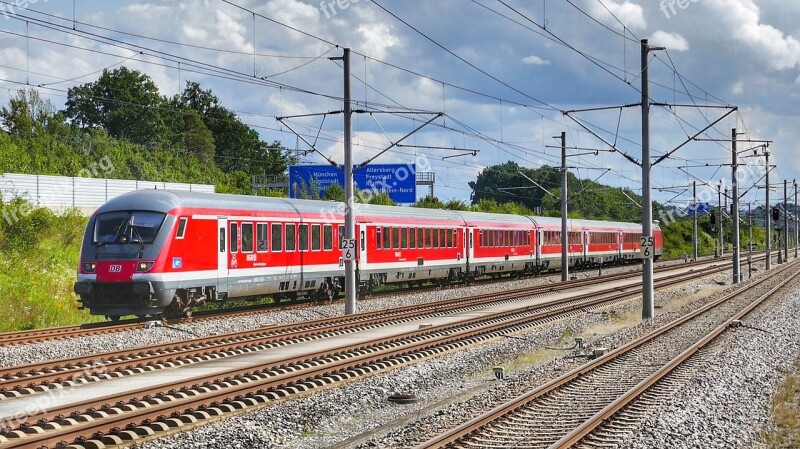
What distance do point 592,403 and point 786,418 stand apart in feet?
8.53

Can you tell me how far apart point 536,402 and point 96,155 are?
59170mm

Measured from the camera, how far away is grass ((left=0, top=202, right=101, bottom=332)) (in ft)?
83.2

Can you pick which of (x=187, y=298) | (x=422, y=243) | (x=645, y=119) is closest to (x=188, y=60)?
(x=187, y=298)

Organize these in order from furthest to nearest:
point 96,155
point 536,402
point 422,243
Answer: point 96,155
point 422,243
point 536,402

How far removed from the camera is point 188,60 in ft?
73.3

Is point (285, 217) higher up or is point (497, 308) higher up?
point (285, 217)

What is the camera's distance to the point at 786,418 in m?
12.8

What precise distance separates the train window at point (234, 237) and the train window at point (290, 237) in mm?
2963

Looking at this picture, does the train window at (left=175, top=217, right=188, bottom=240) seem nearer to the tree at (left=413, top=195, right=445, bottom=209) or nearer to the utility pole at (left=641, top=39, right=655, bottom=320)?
the utility pole at (left=641, top=39, right=655, bottom=320)

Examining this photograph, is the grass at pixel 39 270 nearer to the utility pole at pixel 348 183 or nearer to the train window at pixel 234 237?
the train window at pixel 234 237

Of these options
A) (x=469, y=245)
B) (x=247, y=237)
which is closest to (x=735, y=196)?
(x=469, y=245)

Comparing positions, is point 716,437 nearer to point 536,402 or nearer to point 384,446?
point 536,402

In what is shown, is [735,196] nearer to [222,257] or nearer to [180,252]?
[222,257]

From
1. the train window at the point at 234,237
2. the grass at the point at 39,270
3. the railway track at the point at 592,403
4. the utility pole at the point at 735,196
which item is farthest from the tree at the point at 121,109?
the railway track at the point at 592,403
